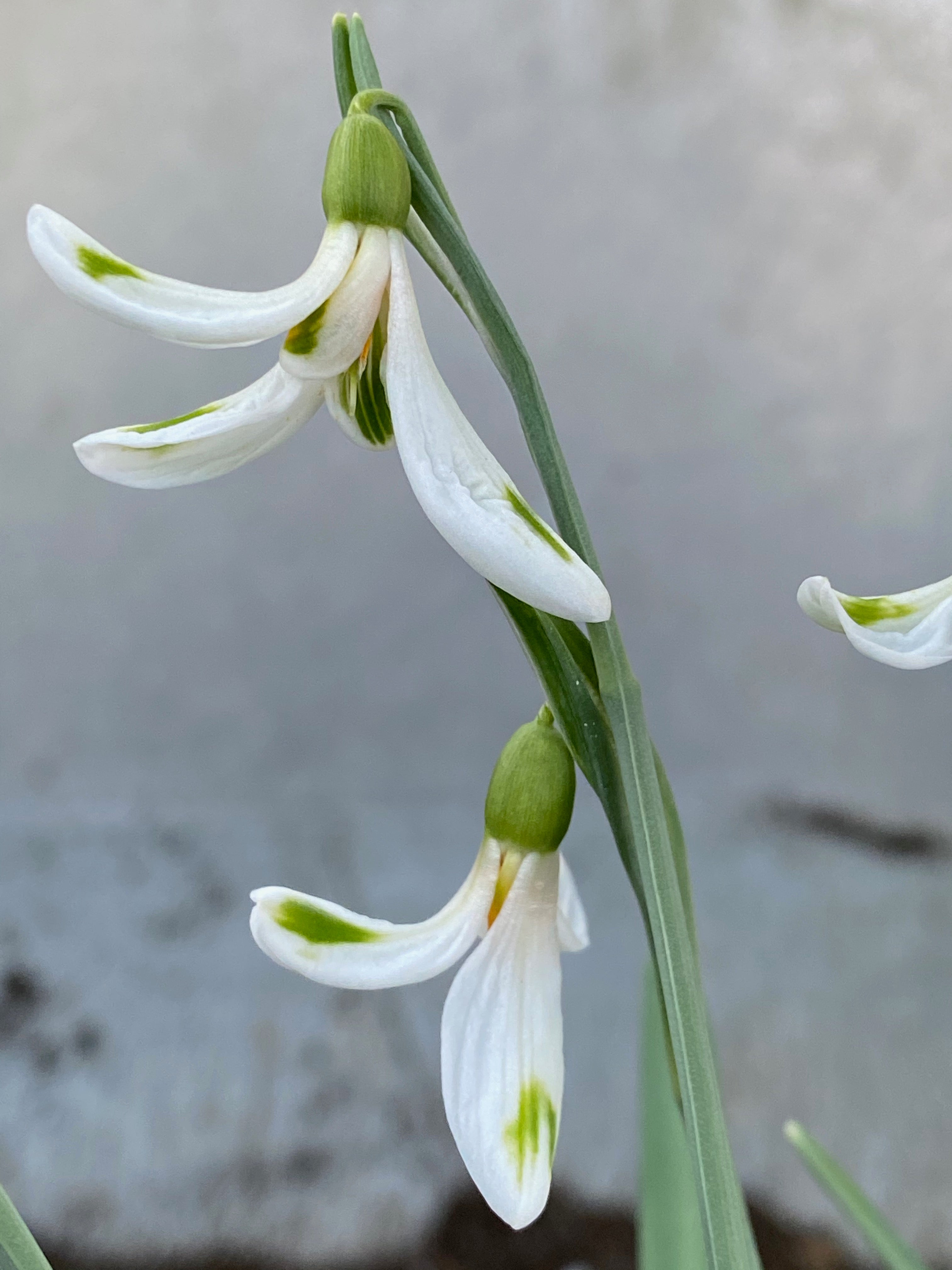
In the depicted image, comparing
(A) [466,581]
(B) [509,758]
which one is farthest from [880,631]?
(A) [466,581]

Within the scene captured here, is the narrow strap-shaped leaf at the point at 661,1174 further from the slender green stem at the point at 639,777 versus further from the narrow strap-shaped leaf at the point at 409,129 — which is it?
the narrow strap-shaped leaf at the point at 409,129

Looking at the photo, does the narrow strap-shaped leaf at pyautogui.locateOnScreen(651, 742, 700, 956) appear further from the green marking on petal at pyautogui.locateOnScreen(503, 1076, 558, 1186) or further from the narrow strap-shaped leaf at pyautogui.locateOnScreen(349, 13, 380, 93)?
the narrow strap-shaped leaf at pyautogui.locateOnScreen(349, 13, 380, 93)

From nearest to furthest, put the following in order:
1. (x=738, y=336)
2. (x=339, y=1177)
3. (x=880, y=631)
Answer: (x=880, y=631) < (x=339, y=1177) < (x=738, y=336)

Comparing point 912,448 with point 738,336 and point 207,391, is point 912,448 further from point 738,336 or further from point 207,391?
point 207,391

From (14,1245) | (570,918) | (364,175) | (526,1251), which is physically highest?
(364,175)

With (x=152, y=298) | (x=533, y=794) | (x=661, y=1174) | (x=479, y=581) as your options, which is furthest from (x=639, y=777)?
(x=479, y=581)

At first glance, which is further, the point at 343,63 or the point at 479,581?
the point at 479,581

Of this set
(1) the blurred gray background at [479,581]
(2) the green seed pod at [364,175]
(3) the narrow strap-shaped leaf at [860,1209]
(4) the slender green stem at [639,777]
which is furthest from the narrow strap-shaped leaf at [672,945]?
(1) the blurred gray background at [479,581]

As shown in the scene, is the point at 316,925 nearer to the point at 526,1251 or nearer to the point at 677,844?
the point at 677,844
